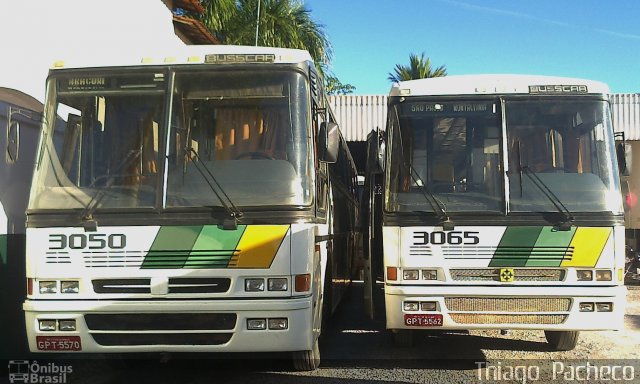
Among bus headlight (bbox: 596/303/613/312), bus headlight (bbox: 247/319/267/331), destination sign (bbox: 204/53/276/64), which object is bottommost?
bus headlight (bbox: 596/303/613/312)

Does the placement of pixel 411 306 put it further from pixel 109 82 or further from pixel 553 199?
pixel 109 82

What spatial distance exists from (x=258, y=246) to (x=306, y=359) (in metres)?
1.38

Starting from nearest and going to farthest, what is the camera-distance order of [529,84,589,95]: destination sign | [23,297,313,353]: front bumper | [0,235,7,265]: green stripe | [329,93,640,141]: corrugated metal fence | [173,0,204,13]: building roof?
1. [23,297,313,353]: front bumper
2. [0,235,7,265]: green stripe
3. [529,84,589,95]: destination sign
4. [329,93,640,141]: corrugated metal fence
5. [173,0,204,13]: building roof

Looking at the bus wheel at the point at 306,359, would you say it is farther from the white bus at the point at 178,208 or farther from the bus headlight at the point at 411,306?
the bus headlight at the point at 411,306

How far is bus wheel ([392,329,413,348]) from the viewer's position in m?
7.13

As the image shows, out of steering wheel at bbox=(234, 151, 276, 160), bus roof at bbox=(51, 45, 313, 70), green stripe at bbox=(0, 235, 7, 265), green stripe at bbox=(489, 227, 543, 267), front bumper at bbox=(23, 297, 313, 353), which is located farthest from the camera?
green stripe at bbox=(489, 227, 543, 267)

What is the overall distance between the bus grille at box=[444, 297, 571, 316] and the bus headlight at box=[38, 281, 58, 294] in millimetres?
3607

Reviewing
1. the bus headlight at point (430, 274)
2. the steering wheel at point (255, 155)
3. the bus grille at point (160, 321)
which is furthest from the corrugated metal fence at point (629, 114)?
the bus grille at point (160, 321)

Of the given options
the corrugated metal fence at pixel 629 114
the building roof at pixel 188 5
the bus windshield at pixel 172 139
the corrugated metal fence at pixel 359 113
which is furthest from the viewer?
the building roof at pixel 188 5

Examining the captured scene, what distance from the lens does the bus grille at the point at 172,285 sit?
5254mm

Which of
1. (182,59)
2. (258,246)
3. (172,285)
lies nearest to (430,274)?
(258,246)

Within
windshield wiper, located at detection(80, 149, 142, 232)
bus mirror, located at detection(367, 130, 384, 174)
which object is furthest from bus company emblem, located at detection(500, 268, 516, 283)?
windshield wiper, located at detection(80, 149, 142, 232)

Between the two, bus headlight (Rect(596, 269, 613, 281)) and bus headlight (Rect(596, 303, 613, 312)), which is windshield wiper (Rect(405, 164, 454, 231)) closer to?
bus headlight (Rect(596, 269, 613, 281))

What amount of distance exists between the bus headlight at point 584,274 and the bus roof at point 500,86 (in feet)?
6.09
